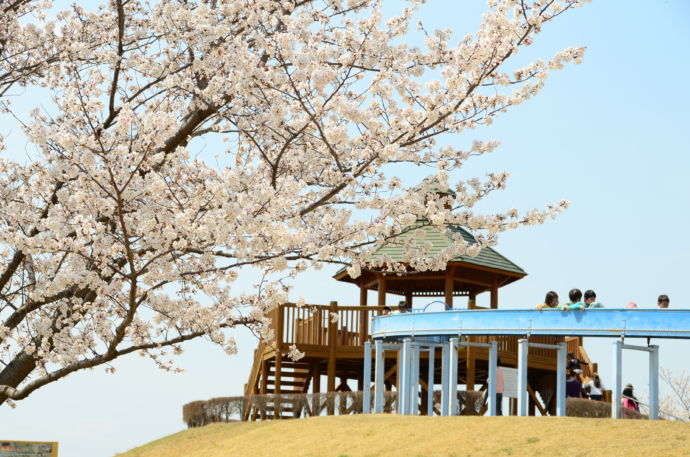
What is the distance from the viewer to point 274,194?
9617 mm

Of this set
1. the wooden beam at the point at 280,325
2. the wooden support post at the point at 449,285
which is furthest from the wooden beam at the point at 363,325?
the wooden support post at the point at 449,285

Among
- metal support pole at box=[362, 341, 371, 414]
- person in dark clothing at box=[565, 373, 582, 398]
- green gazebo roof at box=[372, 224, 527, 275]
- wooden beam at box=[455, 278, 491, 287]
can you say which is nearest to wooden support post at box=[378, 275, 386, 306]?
green gazebo roof at box=[372, 224, 527, 275]

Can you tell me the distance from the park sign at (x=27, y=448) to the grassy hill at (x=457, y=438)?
9.78 ft

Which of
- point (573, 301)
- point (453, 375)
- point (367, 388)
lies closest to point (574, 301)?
point (573, 301)

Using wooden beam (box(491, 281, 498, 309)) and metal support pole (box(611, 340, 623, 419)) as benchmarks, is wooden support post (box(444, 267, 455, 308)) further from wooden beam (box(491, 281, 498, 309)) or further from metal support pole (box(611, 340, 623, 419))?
metal support pole (box(611, 340, 623, 419))

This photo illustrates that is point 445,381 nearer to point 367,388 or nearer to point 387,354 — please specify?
point 367,388

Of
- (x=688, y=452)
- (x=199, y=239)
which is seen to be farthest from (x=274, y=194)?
(x=688, y=452)

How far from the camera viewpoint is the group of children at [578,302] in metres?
14.7

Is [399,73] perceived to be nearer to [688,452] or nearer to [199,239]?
[199,239]

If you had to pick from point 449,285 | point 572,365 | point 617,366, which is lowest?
point 572,365

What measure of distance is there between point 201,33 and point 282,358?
13804 mm

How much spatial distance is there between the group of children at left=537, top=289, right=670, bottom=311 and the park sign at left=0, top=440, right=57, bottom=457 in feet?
34.0

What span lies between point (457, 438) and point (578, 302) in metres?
3.29

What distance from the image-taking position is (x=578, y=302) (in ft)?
49.2
